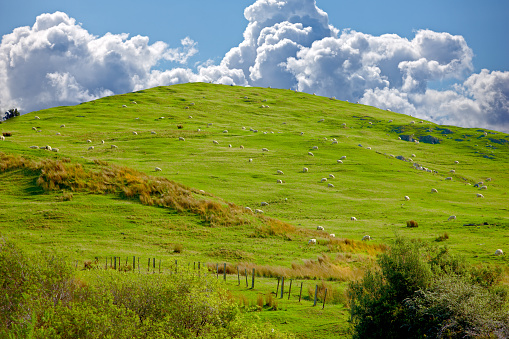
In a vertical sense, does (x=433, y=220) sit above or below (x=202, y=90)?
below

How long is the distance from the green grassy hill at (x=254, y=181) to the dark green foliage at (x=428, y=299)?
168 inches

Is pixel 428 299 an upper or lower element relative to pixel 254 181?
lower

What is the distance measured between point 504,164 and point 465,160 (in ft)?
24.9

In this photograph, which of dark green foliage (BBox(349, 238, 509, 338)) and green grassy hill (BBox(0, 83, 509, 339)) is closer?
dark green foliage (BBox(349, 238, 509, 338))

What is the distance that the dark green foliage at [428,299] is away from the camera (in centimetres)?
1127

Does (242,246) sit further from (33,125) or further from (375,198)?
(33,125)

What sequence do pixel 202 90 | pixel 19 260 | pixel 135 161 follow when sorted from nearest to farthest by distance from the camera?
pixel 19 260, pixel 135 161, pixel 202 90

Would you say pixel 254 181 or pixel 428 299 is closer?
pixel 428 299

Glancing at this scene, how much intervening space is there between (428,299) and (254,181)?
41921 millimetres

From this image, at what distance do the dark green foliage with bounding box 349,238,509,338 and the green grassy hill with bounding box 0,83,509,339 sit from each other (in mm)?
4272

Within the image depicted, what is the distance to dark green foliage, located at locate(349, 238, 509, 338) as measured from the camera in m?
11.3

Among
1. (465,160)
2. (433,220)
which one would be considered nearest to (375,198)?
(433,220)

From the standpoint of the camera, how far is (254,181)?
176 ft

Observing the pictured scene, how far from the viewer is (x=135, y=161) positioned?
5728 cm
